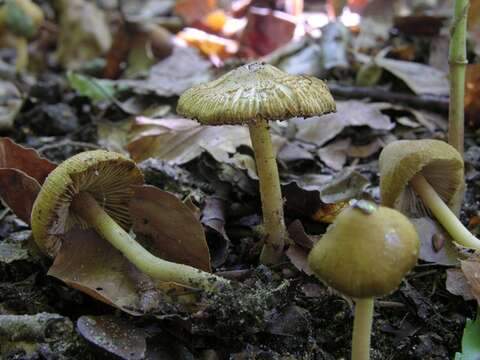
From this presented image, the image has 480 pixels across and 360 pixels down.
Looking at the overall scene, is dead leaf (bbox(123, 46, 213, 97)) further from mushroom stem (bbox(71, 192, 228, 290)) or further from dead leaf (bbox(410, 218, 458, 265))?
dead leaf (bbox(410, 218, 458, 265))

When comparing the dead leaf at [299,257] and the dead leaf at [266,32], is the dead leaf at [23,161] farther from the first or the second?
the dead leaf at [266,32]

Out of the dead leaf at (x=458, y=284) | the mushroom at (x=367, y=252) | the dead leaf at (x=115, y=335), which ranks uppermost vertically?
the mushroom at (x=367, y=252)

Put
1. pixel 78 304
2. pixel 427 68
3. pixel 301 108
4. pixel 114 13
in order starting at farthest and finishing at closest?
pixel 114 13 → pixel 427 68 → pixel 78 304 → pixel 301 108

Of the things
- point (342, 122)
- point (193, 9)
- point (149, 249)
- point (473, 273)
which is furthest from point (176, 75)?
point (473, 273)

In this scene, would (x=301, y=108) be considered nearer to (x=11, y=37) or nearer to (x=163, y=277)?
(x=163, y=277)

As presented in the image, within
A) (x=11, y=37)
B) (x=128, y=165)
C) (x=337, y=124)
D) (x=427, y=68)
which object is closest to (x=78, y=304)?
(x=128, y=165)

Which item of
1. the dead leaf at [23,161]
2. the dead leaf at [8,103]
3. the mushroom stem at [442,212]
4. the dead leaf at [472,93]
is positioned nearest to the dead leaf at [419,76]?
the dead leaf at [472,93]
